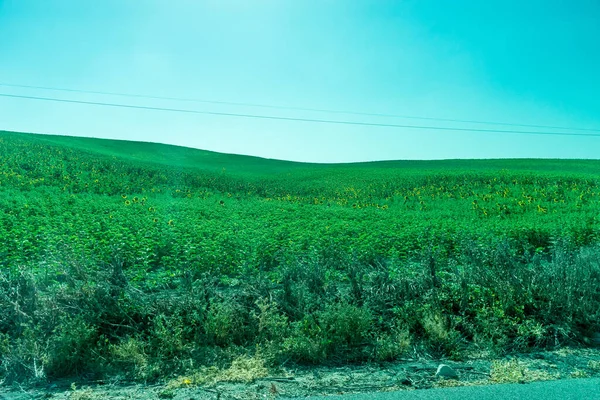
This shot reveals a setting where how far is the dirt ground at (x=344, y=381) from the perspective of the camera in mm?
4660

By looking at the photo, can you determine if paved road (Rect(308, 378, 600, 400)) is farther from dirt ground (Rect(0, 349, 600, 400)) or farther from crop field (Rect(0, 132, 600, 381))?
crop field (Rect(0, 132, 600, 381))

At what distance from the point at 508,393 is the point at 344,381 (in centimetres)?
158

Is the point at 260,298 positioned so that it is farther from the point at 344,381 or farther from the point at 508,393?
the point at 508,393

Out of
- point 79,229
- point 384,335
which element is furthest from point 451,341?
point 79,229

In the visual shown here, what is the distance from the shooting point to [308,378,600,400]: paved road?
4.46 metres

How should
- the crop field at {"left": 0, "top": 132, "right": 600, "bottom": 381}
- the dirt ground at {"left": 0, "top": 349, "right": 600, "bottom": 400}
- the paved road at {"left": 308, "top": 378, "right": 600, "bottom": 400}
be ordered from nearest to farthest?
the paved road at {"left": 308, "top": 378, "right": 600, "bottom": 400}
the dirt ground at {"left": 0, "top": 349, "right": 600, "bottom": 400}
the crop field at {"left": 0, "top": 132, "right": 600, "bottom": 381}

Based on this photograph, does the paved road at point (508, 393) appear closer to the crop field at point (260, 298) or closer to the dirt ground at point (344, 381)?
the dirt ground at point (344, 381)

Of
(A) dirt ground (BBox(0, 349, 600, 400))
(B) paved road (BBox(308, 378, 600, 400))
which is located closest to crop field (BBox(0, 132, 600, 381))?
(A) dirt ground (BBox(0, 349, 600, 400))

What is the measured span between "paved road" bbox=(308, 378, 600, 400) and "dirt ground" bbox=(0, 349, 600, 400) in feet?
0.77

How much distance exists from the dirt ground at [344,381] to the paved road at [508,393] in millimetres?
234

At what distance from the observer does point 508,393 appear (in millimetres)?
4539

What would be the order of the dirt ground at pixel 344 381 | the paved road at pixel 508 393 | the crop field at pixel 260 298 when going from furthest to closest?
the crop field at pixel 260 298 < the dirt ground at pixel 344 381 < the paved road at pixel 508 393

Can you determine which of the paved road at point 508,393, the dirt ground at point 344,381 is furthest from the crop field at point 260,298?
the paved road at point 508,393

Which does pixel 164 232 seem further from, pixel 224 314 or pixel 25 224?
pixel 224 314
